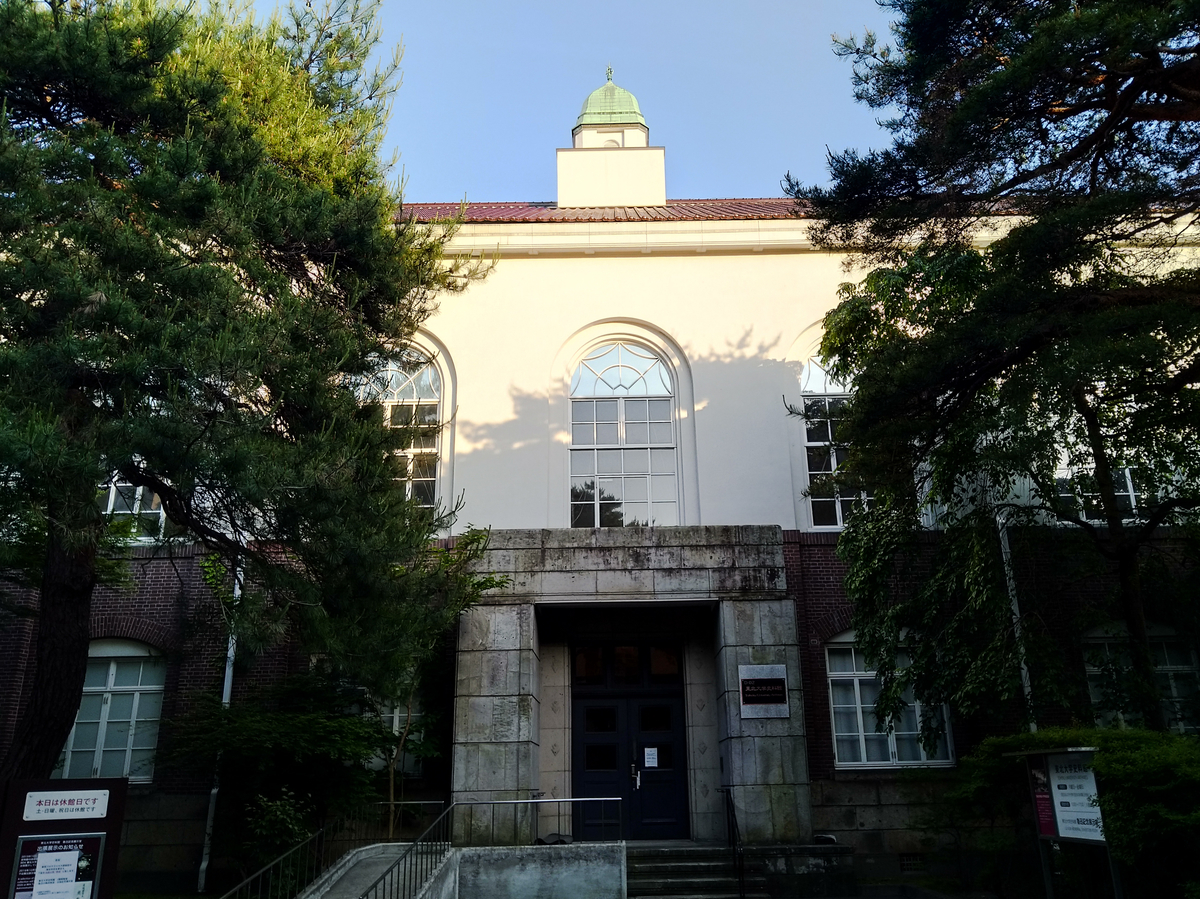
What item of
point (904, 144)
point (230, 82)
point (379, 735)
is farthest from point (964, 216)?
point (379, 735)

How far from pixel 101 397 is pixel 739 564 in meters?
8.62

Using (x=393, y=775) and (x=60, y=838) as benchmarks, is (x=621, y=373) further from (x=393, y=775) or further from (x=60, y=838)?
(x=60, y=838)

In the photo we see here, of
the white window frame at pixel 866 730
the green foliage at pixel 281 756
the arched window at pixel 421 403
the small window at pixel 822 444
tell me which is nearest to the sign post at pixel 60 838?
the green foliage at pixel 281 756

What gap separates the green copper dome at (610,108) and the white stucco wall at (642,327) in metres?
9.81

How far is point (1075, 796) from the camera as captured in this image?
30.4ft

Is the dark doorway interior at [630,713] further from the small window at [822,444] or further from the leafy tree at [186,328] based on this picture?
the leafy tree at [186,328]

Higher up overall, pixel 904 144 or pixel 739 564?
pixel 904 144

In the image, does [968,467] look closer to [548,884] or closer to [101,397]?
[548,884]

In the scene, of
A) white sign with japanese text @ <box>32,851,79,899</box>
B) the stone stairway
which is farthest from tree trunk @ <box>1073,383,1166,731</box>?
white sign with japanese text @ <box>32,851,79,899</box>

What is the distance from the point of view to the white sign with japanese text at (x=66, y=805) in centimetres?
784

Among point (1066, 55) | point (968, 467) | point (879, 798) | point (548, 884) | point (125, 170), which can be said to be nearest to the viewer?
point (1066, 55)

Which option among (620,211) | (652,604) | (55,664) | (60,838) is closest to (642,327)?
(620,211)

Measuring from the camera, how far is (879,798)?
1546cm

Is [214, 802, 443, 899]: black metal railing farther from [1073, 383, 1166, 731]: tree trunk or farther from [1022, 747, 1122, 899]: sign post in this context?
[1073, 383, 1166, 731]: tree trunk
